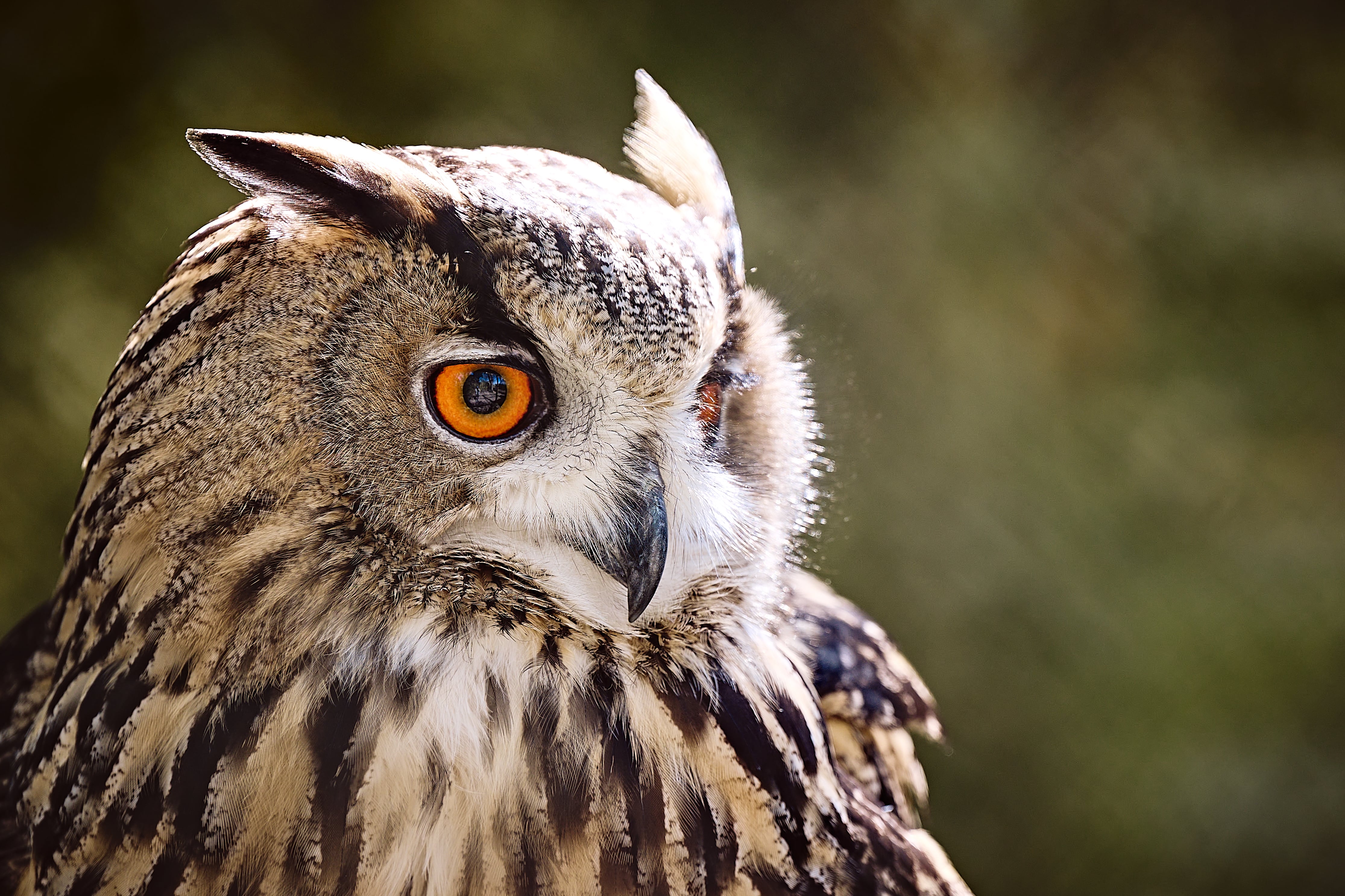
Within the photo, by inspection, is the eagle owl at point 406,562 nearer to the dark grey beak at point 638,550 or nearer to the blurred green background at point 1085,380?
the dark grey beak at point 638,550

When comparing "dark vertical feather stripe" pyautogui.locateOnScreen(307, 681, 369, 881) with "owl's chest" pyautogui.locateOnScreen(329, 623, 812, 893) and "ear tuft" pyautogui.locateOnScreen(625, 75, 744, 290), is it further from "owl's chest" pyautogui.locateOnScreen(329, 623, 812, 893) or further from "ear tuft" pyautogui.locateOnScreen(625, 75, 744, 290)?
"ear tuft" pyautogui.locateOnScreen(625, 75, 744, 290)

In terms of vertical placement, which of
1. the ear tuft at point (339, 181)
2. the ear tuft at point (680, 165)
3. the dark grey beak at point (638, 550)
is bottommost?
the dark grey beak at point (638, 550)

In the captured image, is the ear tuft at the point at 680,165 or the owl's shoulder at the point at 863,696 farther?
the owl's shoulder at the point at 863,696

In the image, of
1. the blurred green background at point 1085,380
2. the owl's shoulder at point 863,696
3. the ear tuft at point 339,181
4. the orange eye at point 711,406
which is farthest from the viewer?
the blurred green background at point 1085,380

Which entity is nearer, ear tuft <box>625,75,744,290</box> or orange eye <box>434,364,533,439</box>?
orange eye <box>434,364,533,439</box>

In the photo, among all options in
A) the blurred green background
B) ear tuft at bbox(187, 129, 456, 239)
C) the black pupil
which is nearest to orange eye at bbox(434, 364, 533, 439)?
the black pupil

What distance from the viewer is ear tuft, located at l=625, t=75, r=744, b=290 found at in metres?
0.84

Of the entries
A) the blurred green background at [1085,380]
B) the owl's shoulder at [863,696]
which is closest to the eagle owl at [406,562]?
the owl's shoulder at [863,696]

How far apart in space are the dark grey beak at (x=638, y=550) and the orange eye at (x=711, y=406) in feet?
0.31

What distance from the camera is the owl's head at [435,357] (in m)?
0.66

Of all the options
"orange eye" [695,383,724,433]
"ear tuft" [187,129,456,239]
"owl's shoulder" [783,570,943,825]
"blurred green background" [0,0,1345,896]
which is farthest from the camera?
"blurred green background" [0,0,1345,896]

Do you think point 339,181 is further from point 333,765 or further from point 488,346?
point 333,765

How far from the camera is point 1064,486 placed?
86.4 inches

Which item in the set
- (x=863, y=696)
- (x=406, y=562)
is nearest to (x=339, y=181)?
(x=406, y=562)
